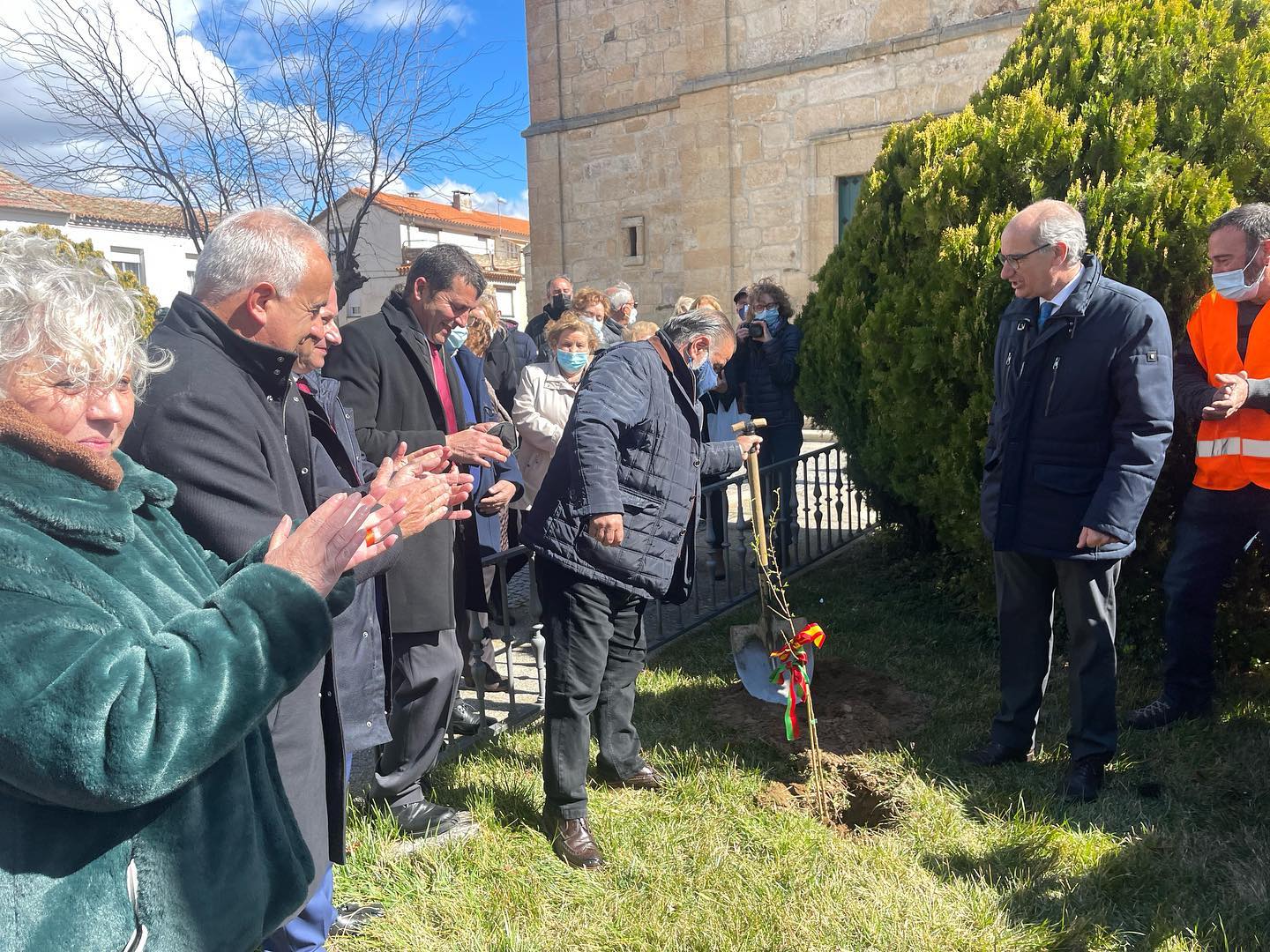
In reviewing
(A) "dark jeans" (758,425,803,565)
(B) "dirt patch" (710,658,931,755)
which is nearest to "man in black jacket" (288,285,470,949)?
(B) "dirt patch" (710,658,931,755)

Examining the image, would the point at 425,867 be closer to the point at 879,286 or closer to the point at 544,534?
the point at 544,534

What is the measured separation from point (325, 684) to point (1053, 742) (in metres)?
3.04

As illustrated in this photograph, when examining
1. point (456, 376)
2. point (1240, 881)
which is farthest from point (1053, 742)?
point (456, 376)

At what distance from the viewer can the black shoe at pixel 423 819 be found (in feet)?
10.5

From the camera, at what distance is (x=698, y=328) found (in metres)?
3.51

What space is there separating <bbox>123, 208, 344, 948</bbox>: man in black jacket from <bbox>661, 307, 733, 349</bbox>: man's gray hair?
1.60 metres

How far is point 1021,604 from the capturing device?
11.8 ft

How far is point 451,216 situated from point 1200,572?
1939 inches

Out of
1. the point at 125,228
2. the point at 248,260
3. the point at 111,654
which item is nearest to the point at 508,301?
the point at 125,228

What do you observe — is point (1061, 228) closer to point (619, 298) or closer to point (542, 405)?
point (542, 405)

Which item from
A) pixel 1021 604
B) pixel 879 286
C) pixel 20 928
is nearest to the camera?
pixel 20 928

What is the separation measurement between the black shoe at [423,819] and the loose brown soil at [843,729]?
1176 millimetres

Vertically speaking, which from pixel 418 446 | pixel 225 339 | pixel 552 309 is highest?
pixel 552 309

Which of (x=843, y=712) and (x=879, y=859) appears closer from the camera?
(x=879, y=859)
